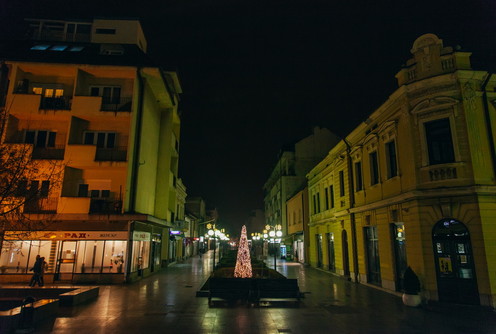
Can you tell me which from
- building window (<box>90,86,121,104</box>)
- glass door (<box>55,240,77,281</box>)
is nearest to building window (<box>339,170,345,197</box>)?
building window (<box>90,86,121,104</box>)

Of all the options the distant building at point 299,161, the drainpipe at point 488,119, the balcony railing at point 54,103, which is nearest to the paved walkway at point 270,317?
the drainpipe at point 488,119

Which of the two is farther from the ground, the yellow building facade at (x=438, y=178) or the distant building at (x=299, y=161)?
the distant building at (x=299, y=161)

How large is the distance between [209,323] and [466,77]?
1430cm

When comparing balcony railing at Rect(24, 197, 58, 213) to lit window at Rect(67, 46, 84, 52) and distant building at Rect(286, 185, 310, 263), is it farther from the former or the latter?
distant building at Rect(286, 185, 310, 263)

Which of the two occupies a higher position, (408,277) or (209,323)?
(408,277)

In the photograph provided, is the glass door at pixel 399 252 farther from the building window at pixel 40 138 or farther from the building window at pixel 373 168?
the building window at pixel 40 138

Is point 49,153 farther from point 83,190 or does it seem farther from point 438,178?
point 438,178

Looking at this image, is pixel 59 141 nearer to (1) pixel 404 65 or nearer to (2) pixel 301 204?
(1) pixel 404 65

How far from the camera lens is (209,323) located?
32.3 feet

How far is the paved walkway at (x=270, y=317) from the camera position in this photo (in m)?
9.25

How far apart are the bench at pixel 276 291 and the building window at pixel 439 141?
27.2ft

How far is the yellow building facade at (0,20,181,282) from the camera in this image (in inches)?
779

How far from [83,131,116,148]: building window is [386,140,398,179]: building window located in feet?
58.0

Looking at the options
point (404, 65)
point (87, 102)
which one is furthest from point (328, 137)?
point (87, 102)
